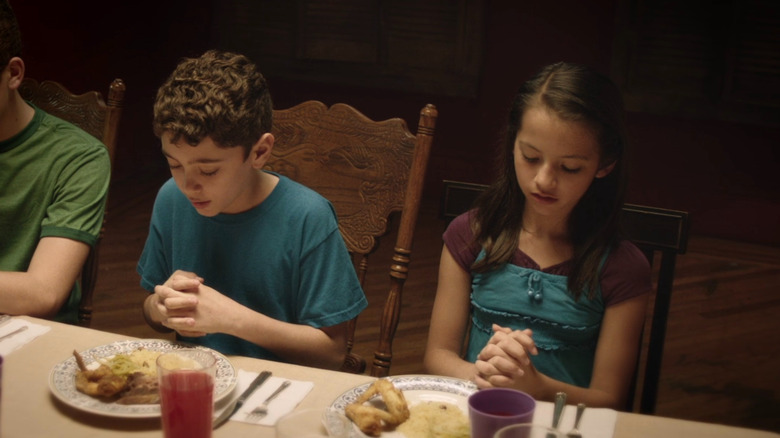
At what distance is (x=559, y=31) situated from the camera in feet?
17.3

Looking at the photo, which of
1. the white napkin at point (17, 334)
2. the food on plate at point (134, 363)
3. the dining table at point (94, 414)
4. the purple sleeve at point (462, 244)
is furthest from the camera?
the purple sleeve at point (462, 244)

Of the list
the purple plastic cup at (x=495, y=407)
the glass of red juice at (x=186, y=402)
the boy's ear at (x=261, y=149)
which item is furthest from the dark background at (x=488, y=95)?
the glass of red juice at (x=186, y=402)

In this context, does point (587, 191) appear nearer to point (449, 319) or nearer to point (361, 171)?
point (449, 319)

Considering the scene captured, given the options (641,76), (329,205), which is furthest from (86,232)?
(641,76)

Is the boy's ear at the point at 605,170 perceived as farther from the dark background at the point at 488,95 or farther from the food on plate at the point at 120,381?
the dark background at the point at 488,95

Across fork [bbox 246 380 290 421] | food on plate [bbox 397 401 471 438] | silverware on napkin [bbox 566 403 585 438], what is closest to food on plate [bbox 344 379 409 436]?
food on plate [bbox 397 401 471 438]

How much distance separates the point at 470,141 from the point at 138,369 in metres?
4.40

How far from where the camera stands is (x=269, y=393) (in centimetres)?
135

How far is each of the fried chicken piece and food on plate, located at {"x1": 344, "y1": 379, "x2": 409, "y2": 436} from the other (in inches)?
13.1

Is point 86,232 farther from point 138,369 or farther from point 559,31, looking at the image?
point 559,31

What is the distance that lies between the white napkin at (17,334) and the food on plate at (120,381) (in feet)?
0.55

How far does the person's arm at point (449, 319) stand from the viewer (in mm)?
1693

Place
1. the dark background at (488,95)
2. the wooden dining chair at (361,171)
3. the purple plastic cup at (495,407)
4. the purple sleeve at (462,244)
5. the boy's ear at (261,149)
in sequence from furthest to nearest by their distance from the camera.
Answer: the dark background at (488,95) → the wooden dining chair at (361,171) → the purple sleeve at (462,244) → the boy's ear at (261,149) → the purple plastic cup at (495,407)

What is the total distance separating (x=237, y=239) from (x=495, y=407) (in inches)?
28.5
